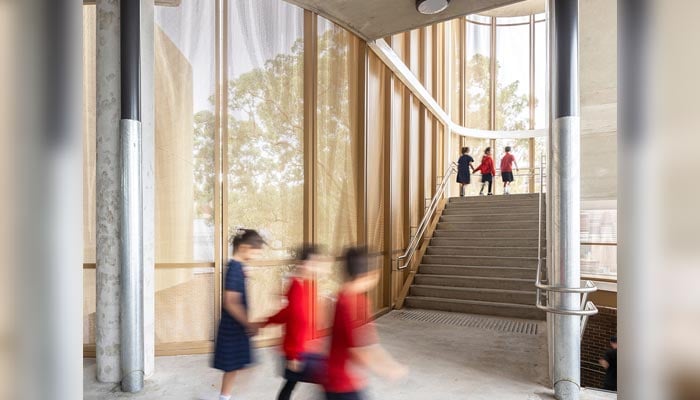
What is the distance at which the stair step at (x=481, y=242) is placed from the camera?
8.90 meters

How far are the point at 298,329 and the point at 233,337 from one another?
2.04 ft

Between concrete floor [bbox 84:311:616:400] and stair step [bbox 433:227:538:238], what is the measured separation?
12.2 feet

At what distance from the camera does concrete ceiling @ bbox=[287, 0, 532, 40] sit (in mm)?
5777

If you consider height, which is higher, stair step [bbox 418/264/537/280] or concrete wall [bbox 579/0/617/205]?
concrete wall [bbox 579/0/617/205]

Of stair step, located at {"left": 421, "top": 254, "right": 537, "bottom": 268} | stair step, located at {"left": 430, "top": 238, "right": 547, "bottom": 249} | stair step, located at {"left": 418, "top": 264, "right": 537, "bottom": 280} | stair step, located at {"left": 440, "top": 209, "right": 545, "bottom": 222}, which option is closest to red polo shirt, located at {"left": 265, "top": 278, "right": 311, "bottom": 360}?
stair step, located at {"left": 418, "top": 264, "right": 537, "bottom": 280}

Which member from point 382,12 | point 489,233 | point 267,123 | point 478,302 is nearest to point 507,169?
point 489,233

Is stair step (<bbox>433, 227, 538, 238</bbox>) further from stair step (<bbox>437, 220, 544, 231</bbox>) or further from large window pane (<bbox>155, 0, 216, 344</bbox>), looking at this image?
large window pane (<bbox>155, 0, 216, 344</bbox>)

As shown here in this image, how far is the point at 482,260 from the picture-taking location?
28.5 ft

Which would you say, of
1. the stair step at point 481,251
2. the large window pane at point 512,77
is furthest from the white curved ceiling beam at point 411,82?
the large window pane at point 512,77

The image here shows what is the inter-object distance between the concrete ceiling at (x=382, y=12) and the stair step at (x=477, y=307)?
478 centimetres
